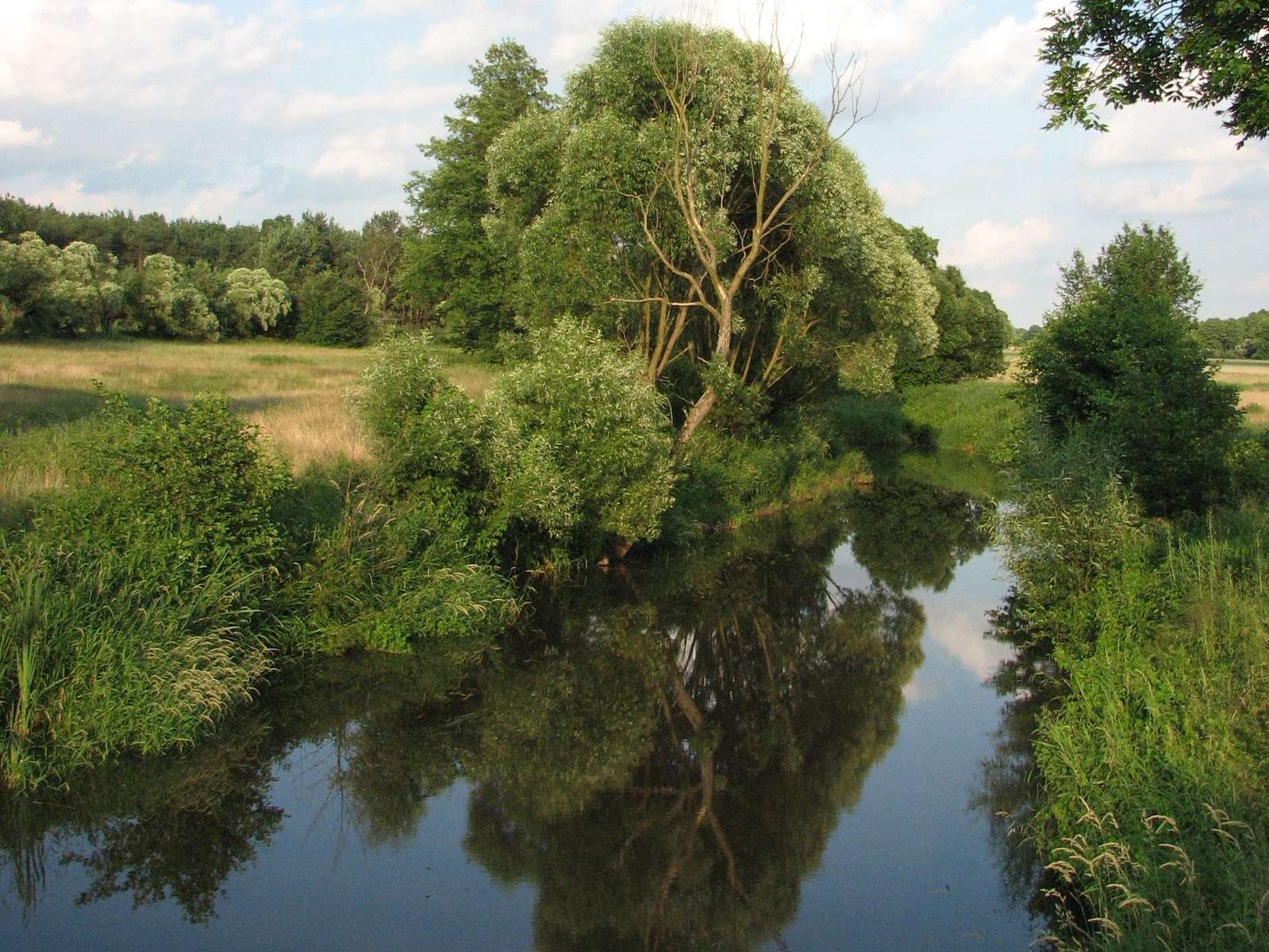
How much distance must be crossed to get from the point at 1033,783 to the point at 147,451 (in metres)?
9.48

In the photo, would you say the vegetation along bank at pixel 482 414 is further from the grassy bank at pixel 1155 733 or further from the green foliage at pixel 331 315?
the green foliage at pixel 331 315

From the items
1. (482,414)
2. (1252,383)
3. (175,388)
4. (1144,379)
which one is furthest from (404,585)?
(1252,383)

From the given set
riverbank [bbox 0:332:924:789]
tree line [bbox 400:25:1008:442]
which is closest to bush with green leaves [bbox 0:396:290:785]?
riverbank [bbox 0:332:924:789]

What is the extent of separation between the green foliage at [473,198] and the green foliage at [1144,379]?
811 inches

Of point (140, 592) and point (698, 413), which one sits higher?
point (698, 413)

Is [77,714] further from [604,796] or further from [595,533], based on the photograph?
[595,533]

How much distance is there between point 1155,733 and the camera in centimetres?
752

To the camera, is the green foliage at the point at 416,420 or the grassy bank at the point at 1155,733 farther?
the green foliage at the point at 416,420

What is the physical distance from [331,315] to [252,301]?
15.0 ft

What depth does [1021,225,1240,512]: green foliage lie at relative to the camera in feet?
47.6

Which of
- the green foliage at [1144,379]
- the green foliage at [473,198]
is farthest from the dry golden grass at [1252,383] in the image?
the green foliage at [473,198]

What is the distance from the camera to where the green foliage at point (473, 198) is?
119 feet

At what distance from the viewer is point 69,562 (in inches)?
386

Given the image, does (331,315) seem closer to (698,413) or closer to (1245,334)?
(698,413)
